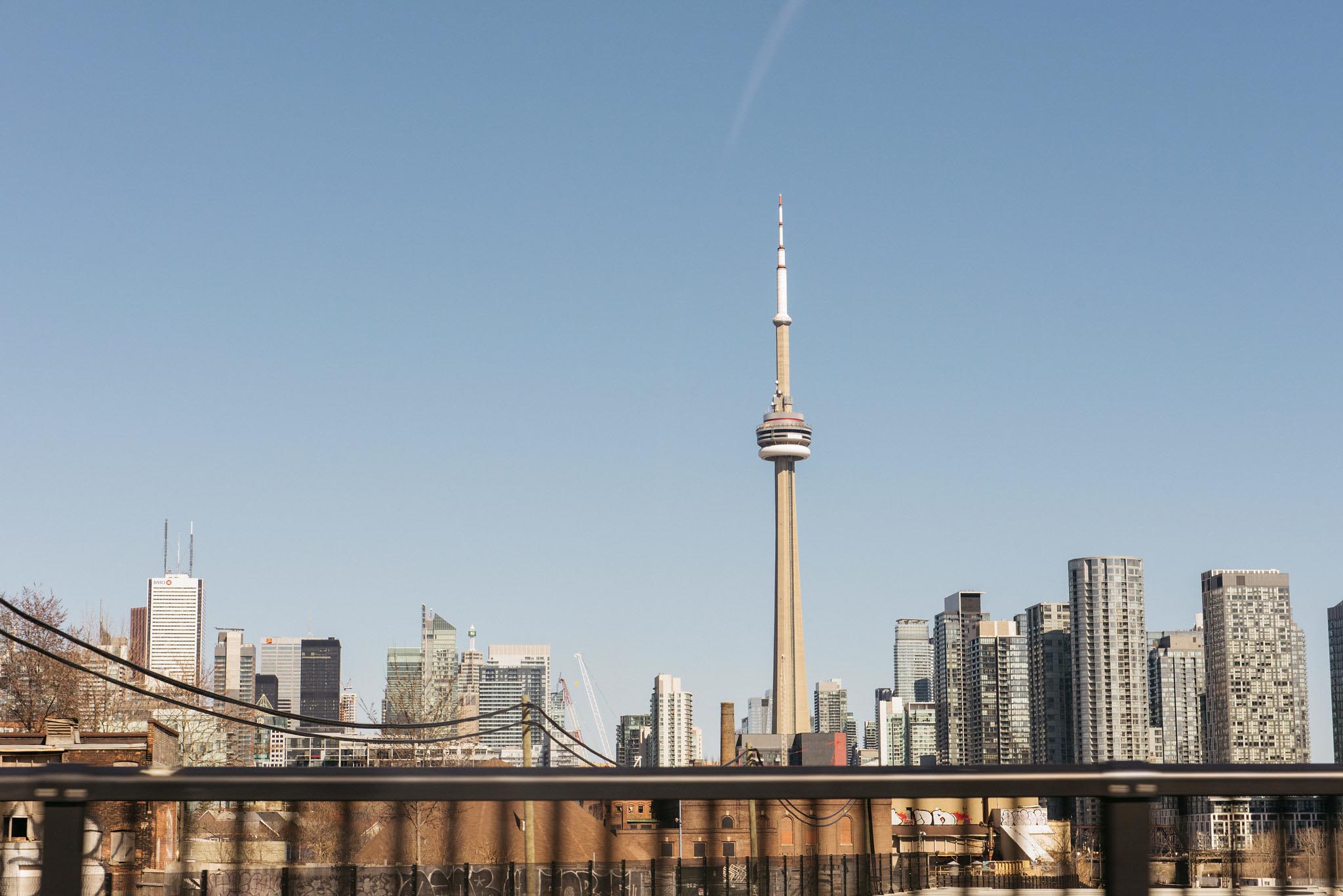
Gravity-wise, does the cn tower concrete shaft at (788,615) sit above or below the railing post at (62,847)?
above

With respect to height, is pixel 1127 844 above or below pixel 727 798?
below

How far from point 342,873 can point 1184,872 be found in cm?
314

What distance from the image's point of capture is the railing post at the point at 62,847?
199 inches

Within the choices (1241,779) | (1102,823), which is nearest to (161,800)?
(1102,823)

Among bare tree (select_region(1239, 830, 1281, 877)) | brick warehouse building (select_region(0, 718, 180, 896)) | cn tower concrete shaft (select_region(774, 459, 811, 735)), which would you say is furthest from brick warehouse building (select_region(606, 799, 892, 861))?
cn tower concrete shaft (select_region(774, 459, 811, 735))

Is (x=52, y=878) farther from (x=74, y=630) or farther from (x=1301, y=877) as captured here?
(x=74, y=630)

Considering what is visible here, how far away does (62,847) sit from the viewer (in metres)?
5.07

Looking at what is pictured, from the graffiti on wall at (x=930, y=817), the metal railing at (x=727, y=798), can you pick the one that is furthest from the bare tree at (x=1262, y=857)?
the graffiti on wall at (x=930, y=817)

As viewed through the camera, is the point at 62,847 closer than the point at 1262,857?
Yes

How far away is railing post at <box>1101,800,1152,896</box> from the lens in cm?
542

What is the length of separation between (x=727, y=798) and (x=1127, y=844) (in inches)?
60.5

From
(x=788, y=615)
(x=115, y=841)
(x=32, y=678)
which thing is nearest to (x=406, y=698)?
(x=32, y=678)

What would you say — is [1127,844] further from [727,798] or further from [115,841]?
[115,841]

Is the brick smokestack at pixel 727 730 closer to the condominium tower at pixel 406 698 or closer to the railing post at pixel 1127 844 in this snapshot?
the condominium tower at pixel 406 698
